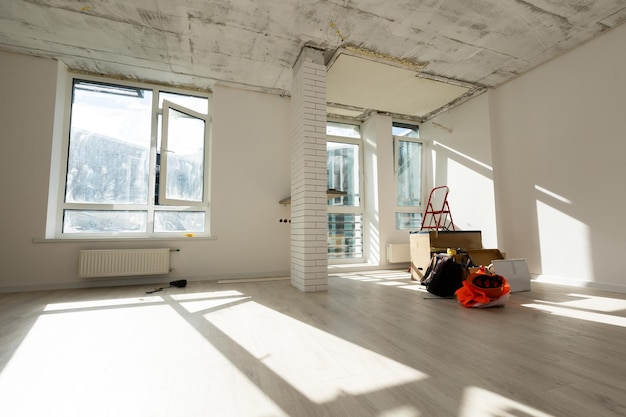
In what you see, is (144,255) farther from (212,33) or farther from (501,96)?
(501,96)

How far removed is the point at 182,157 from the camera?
4617 millimetres

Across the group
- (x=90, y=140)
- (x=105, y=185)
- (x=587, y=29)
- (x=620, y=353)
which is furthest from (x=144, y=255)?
(x=587, y=29)

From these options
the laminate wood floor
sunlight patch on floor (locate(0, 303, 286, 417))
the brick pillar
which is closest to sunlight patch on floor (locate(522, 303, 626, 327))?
the laminate wood floor

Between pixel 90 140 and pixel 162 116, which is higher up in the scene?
pixel 162 116

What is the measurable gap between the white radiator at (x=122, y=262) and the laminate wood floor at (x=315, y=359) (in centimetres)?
90

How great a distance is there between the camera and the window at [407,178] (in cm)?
603

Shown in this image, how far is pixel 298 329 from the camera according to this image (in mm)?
2119

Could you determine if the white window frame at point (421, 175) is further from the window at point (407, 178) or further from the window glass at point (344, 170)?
the window glass at point (344, 170)

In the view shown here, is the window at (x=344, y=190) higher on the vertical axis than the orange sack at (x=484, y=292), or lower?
higher

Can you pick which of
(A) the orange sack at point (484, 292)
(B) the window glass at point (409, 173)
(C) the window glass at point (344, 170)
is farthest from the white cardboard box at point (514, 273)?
(C) the window glass at point (344, 170)

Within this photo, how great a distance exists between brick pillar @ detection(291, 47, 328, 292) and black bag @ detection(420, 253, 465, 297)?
4.00 ft

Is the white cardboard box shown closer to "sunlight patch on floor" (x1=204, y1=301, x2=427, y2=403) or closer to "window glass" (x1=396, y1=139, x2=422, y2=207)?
"sunlight patch on floor" (x1=204, y1=301, x2=427, y2=403)

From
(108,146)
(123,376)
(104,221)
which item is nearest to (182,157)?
(108,146)

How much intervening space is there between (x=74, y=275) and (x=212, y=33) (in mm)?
3620
